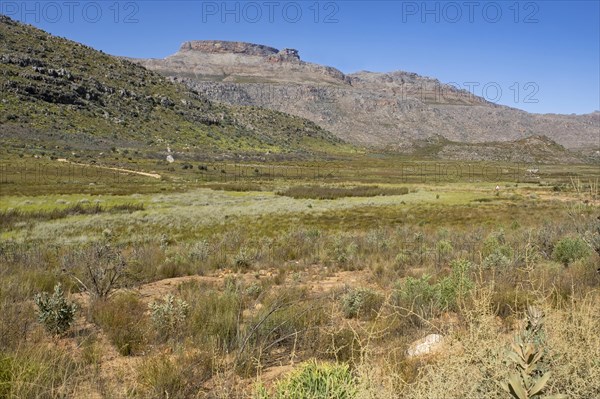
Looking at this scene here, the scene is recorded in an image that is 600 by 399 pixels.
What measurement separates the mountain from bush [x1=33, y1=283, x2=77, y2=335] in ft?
277

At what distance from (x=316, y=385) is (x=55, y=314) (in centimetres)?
446

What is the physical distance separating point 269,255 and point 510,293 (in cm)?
843

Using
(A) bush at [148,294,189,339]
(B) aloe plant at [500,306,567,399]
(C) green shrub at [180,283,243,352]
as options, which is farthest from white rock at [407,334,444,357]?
(A) bush at [148,294,189,339]

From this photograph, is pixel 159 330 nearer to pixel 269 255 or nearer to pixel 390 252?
pixel 269 255

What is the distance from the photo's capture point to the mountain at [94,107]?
90.5 m

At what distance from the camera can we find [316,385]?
3316mm

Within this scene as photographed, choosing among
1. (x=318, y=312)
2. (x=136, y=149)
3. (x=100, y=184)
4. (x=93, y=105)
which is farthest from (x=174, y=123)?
(x=318, y=312)

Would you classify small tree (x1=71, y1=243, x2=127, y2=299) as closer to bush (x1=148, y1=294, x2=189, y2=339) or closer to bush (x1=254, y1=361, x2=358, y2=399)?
bush (x1=148, y1=294, x2=189, y2=339)

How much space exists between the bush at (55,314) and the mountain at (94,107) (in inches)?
3326

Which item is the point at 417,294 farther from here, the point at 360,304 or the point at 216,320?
the point at 216,320

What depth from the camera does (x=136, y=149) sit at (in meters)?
93.4

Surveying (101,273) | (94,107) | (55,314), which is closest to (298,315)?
(55,314)

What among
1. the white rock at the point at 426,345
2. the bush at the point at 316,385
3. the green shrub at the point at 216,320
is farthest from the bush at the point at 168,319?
the white rock at the point at 426,345

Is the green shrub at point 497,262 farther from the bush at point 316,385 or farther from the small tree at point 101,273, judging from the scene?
the small tree at point 101,273
